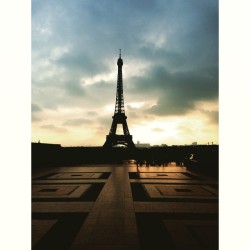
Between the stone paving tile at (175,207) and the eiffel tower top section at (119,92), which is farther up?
the eiffel tower top section at (119,92)

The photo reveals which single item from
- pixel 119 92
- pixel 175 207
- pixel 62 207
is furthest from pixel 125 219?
pixel 119 92

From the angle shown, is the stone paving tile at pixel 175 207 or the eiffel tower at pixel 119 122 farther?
the eiffel tower at pixel 119 122

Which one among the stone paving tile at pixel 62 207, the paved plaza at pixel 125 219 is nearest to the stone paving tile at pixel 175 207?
the paved plaza at pixel 125 219

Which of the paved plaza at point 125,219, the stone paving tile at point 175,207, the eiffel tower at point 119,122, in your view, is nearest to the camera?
the paved plaza at point 125,219

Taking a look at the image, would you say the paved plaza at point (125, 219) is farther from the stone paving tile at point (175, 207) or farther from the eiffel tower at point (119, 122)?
the eiffel tower at point (119, 122)

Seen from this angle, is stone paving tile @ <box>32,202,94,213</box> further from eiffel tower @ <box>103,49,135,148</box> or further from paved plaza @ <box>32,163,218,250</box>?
eiffel tower @ <box>103,49,135,148</box>

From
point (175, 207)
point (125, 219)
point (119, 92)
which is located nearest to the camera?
point (125, 219)

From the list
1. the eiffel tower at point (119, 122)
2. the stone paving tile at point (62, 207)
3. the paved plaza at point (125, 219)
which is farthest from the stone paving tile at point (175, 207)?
the eiffel tower at point (119, 122)

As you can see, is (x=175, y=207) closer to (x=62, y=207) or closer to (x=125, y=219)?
(x=125, y=219)

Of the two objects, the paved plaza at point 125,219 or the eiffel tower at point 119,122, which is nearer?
the paved plaza at point 125,219

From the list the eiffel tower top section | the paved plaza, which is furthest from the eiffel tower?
the paved plaza

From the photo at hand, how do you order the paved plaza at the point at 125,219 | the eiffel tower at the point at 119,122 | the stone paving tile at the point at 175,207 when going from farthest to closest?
the eiffel tower at the point at 119,122 < the stone paving tile at the point at 175,207 < the paved plaza at the point at 125,219

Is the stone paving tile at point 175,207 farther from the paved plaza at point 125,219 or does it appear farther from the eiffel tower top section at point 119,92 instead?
the eiffel tower top section at point 119,92
